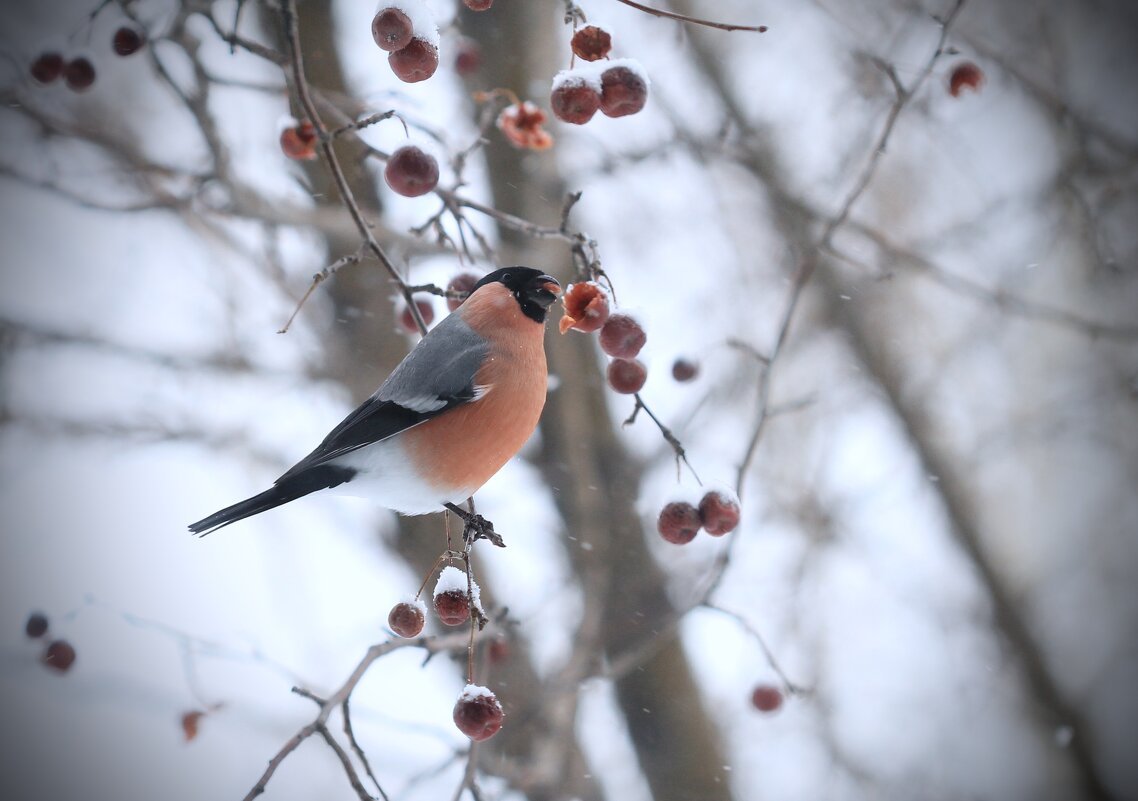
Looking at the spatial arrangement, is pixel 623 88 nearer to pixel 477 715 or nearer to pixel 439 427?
pixel 439 427

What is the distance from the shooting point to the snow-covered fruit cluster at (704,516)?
1.79 meters

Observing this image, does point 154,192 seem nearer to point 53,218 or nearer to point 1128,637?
point 53,218

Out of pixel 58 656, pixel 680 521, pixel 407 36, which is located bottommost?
pixel 58 656

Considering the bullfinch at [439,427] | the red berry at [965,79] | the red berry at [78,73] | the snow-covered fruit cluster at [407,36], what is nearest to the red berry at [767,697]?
the bullfinch at [439,427]

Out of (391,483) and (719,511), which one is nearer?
(719,511)

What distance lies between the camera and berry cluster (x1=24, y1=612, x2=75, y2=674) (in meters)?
2.53

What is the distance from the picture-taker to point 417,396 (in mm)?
1937

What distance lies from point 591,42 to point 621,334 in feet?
1.98

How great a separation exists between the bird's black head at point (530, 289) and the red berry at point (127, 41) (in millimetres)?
1134

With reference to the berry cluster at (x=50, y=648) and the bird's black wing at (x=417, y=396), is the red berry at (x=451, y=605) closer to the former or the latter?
the bird's black wing at (x=417, y=396)

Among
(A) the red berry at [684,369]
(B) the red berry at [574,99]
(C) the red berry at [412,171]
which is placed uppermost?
(A) the red berry at [684,369]

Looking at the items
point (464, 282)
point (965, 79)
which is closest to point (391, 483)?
point (464, 282)

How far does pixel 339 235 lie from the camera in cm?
330

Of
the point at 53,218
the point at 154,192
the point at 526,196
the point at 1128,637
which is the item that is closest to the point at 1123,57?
the point at 526,196
